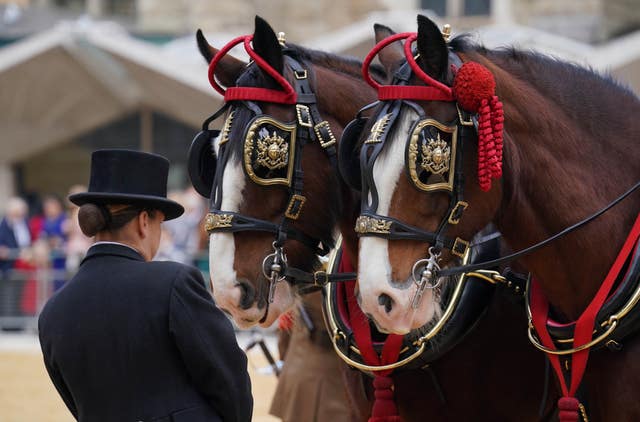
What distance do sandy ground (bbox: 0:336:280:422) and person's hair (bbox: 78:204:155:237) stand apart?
14.2 ft

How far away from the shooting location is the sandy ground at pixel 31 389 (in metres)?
9.12

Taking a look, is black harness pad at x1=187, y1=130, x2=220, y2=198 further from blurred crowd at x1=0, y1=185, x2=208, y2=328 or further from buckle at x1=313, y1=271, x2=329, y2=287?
blurred crowd at x1=0, y1=185, x2=208, y2=328

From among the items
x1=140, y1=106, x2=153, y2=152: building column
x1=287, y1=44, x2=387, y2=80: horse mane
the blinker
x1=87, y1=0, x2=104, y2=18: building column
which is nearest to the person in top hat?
the blinker

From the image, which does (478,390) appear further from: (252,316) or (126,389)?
(126,389)

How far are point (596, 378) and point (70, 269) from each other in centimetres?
922

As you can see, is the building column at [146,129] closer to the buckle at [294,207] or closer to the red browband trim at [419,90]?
the buckle at [294,207]

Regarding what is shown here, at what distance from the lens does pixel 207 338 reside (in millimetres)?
3631

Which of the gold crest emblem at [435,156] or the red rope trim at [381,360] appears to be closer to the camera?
the gold crest emblem at [435,156]

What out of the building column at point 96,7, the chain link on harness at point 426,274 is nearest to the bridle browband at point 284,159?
the chain link on harness at point 426,274

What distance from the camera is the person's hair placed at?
375 centimetres

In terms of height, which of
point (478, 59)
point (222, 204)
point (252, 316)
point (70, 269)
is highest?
point (478, 59)

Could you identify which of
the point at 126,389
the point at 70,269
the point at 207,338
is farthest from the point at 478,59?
the point at 70,269

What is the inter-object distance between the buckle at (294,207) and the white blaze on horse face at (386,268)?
0.61m

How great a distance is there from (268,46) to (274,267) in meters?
0.84
